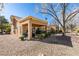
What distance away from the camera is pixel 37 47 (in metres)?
3.37

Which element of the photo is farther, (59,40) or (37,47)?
(59,40)

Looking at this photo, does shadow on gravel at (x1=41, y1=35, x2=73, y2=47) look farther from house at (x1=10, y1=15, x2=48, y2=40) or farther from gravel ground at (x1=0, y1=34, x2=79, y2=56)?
house at (x1=10, y1=15, x2=48, y2=40)

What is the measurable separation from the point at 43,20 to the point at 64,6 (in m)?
0.48

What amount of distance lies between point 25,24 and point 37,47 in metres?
0.51

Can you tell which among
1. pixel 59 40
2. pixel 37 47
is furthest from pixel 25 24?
pixel 59 40

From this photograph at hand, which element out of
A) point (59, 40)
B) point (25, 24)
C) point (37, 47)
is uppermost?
point (25, 24)

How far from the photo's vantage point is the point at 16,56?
3.25m

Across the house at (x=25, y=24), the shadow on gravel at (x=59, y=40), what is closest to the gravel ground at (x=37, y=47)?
the shadow on gravel at (x=59, y=40)

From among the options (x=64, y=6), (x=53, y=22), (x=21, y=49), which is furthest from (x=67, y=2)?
(x=21, y=49)

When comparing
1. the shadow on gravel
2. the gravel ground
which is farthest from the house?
the shadow on gravel

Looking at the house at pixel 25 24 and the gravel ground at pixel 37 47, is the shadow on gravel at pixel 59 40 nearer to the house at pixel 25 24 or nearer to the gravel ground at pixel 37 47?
the gravel ground at pixel 37 47

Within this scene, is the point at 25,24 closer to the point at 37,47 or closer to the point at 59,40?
the point at 37,47

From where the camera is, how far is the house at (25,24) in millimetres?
3412

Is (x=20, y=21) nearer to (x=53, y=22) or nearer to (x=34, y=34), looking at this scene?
(x=34, y=34)
